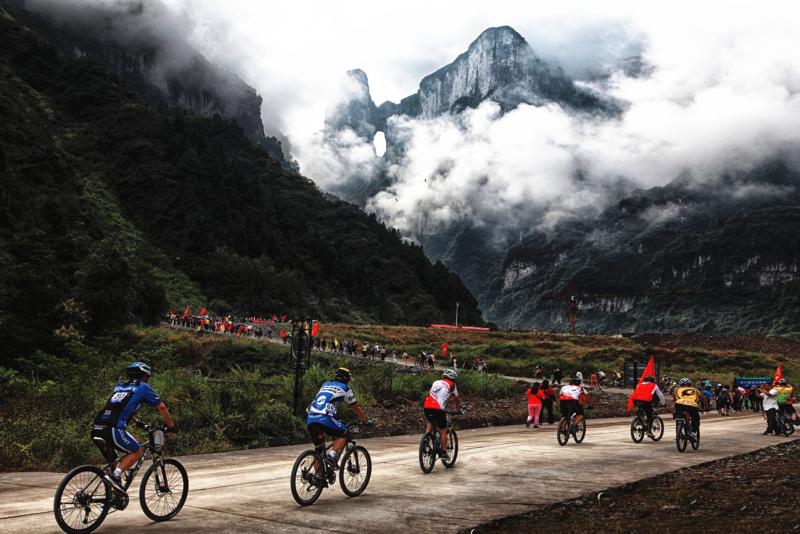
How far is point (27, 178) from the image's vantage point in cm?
7538

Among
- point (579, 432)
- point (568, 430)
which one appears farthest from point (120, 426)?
point (579, 432)

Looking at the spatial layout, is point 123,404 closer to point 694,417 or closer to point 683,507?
point 683,507

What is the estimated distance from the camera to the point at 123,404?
8148mm

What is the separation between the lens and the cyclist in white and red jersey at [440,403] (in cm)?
1262

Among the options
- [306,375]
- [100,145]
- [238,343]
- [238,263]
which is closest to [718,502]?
[306,375]

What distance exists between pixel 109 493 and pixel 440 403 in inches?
245

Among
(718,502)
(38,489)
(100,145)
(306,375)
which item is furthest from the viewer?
(100,145)

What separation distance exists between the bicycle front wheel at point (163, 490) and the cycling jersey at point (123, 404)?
2.37 feet

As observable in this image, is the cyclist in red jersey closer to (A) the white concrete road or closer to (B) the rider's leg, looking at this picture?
(B) the rider's leg

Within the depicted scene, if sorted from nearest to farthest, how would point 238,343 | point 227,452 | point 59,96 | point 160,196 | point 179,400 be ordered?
1. point 227,452
2. point 179,400
3. point 238,343
4. point 160,196
5. point 59,96

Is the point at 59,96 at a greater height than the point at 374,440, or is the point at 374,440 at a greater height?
the point at 59,96

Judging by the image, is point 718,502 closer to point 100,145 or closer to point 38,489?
point 38,489

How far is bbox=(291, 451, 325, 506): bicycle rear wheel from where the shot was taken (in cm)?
941

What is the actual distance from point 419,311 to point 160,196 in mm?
55784
